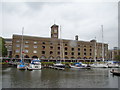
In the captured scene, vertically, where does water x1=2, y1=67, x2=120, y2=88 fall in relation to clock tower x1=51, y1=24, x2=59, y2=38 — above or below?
below

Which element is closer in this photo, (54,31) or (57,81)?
(57,81)

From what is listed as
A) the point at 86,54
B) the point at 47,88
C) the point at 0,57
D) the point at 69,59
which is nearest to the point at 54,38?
the point at 69,59

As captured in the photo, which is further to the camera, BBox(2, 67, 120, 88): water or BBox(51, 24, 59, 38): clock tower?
BBox(51, 24, 59, 38): clock tower

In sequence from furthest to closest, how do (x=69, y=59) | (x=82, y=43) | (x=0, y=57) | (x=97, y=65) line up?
1. (x=82, y=43)
2. (x=69, y=59)
3. (x=0, y=57)
4. (x=97, y=65)

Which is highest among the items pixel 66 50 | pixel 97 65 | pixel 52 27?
pixel 52 27

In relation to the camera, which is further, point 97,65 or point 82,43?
point 82,43

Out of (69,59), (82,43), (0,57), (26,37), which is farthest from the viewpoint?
(82,43)

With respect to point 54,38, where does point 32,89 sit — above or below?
below

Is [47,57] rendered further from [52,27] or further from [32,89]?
[32,89]

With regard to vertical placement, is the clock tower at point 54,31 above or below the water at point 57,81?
above

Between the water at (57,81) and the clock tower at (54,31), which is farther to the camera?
the clock tower at (54,31)

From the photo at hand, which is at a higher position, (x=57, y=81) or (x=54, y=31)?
(x=54, y=31)

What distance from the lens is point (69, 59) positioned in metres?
91.9

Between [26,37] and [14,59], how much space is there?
1405 cm
